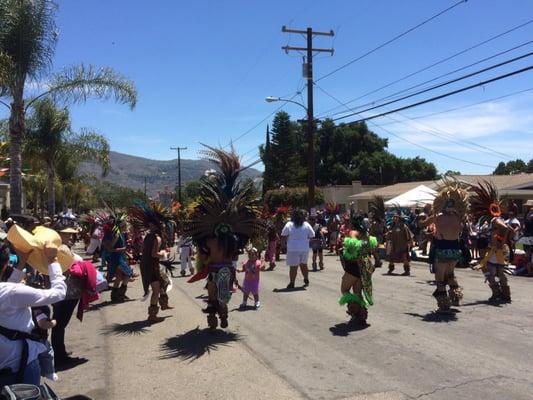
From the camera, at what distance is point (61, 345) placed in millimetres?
6211

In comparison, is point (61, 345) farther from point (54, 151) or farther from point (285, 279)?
point (54, 151)

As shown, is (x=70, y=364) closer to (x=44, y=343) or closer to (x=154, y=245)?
(x=154, y=245)

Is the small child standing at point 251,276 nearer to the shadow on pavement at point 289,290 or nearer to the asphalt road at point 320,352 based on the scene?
the asphalt road at point 320,352

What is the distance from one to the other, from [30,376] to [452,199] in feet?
24.0

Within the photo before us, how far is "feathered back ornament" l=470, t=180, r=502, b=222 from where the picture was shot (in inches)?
386

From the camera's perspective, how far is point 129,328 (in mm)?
8000

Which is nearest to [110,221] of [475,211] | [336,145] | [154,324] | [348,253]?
[154,324]

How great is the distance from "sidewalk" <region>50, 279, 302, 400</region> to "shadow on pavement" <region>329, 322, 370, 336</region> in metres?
1.32

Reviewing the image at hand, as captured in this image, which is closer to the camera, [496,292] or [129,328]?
[129,328]

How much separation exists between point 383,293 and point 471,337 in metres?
3.85

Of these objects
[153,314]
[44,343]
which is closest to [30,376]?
[44,343]

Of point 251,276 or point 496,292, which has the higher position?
point 251,276

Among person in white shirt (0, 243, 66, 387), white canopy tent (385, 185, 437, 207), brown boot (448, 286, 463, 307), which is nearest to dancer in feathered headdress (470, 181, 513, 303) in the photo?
brown boot (448, 286, 463, 307)

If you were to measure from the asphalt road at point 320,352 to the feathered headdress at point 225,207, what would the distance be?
1.43 meters
